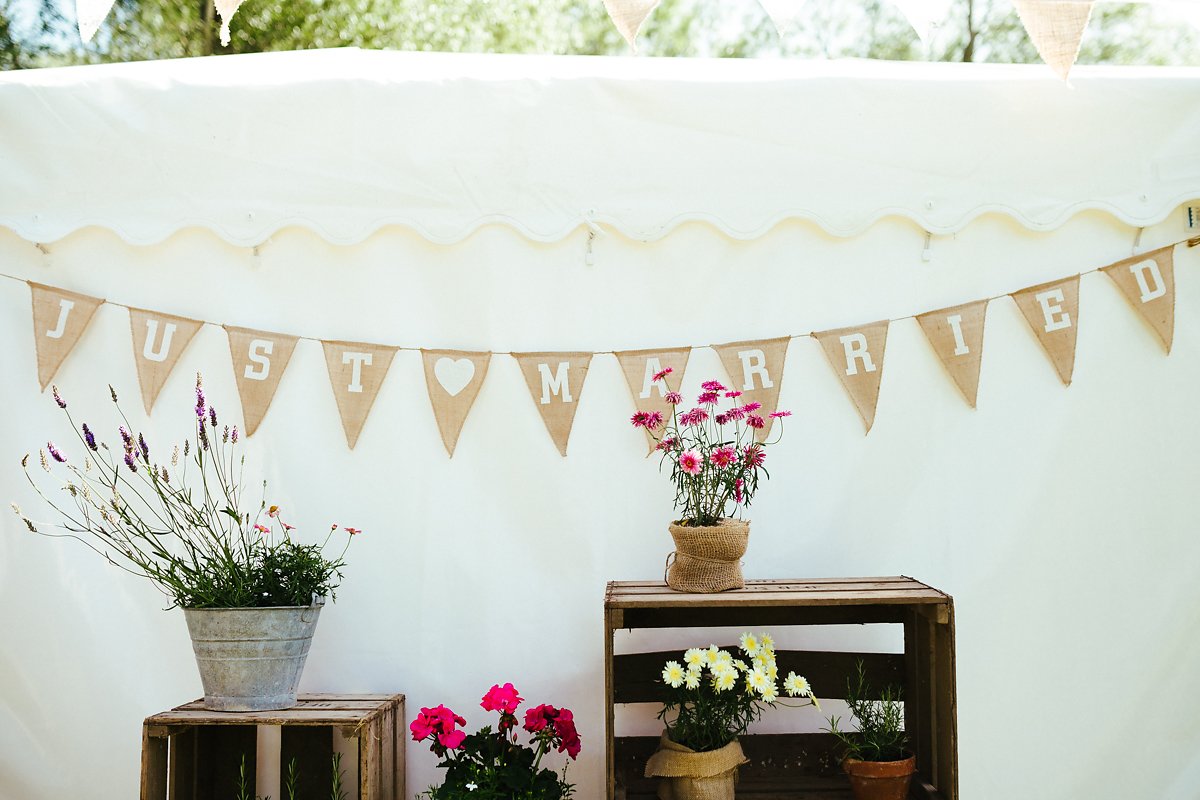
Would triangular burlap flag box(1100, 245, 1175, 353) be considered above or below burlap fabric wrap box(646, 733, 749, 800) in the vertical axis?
above

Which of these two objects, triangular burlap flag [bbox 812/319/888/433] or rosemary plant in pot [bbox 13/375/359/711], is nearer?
rosemary plant in pot [bbox 13/375/359/711]

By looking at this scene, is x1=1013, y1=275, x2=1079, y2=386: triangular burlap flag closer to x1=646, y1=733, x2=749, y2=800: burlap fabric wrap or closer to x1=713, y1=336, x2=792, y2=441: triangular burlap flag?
x1=713, y1=336, x2=792, y2=441: triangular burlap flag

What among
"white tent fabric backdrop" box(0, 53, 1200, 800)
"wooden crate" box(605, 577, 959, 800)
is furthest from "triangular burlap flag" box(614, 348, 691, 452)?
"wooden crate" box(605, 577, 959, 800)

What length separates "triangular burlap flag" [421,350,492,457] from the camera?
9.09ft

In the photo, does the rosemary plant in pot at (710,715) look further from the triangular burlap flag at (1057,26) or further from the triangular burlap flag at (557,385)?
the triangular burlap flag at (1057,26)

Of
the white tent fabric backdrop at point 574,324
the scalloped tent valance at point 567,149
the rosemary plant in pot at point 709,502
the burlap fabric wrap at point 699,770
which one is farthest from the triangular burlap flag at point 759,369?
the burlap fabric wrap at point 699,770

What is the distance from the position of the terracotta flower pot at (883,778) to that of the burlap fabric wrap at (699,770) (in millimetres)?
284

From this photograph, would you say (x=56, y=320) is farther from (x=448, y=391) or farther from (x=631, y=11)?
(x=631, y=11)

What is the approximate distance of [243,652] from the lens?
7.75 ft

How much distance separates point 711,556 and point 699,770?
0.50 meters

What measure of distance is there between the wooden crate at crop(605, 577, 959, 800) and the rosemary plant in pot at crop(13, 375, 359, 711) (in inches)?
30.5

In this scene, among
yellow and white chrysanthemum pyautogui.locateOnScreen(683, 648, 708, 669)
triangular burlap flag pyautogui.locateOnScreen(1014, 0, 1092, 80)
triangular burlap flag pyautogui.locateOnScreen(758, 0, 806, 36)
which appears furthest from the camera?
yellow and white chrysanthemum pyautogui.locateOnScreen(683, 648, 708, 669)

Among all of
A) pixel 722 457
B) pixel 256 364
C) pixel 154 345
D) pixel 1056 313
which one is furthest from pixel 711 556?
pixel 154 345

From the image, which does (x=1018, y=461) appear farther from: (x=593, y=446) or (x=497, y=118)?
(x=497, y=118)
